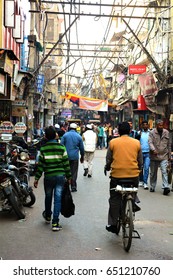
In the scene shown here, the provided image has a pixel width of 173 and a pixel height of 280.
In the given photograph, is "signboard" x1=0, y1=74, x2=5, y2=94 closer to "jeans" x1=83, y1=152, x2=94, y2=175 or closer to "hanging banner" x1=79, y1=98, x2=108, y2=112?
"jeans" x1=83, y1=152, x2=94, y2=175

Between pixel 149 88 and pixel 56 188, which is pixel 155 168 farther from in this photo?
pixel 149 88

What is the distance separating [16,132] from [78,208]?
610 cm

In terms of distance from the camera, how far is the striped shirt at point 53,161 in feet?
20.9

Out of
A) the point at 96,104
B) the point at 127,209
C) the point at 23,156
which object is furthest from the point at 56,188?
the point at 96,104

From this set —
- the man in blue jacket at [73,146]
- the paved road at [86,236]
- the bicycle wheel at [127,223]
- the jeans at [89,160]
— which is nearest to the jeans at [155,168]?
the paved road at [86,236]

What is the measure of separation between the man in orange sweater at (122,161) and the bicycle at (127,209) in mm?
89

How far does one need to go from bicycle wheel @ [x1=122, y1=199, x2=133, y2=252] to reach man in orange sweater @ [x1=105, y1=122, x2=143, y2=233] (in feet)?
0.73

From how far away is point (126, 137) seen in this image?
576 centimetres

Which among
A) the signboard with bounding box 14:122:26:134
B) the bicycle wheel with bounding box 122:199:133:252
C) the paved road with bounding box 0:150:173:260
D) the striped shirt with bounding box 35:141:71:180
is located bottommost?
the paved road with bounding box 0:150:173:260

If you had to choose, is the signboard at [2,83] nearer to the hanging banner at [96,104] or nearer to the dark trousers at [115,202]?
the dark trousers at [115,202]

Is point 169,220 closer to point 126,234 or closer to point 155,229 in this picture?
point 155,229

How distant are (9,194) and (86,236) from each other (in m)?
1.63

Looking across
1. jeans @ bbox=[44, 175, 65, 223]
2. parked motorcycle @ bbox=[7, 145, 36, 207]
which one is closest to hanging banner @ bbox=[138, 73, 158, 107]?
parked motorcycle @ bbox=[7, 145, 36, 207]

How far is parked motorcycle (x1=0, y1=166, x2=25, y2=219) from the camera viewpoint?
22.2 ft
